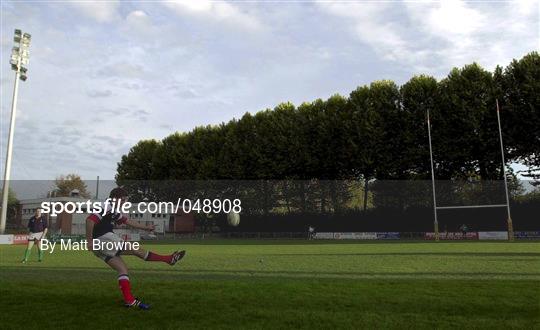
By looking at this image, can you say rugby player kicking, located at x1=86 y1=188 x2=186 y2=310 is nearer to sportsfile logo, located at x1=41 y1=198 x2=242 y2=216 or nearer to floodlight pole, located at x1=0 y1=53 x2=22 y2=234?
sportsfile logo, located at x1=41 y1=198 x2=242 y2=216

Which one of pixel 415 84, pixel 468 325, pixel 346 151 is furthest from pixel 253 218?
pixel 468 325

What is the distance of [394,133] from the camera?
141 feet

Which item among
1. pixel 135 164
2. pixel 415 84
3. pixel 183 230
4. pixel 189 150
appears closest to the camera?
pixel 183 230

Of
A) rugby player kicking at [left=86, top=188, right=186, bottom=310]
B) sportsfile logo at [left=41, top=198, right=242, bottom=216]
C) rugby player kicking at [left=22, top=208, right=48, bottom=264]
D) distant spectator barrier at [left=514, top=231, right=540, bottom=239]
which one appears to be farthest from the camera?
distant spectator barrier at [left=514, top=231, right=540, bottom=239]

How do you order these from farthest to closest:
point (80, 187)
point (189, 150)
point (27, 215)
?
Result: point (189, 150)
point (27, 215)
point (80, 187)

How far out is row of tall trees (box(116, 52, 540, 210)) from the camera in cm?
3944

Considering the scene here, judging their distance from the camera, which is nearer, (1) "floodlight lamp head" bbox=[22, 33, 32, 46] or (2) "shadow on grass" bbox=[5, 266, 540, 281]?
(2) "shadow on grass" bbox=[5, 266, 540, 281]

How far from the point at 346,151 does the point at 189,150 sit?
1921cm

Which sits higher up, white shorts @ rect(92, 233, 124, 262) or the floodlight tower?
the floodlight tower

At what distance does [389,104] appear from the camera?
1690 inches

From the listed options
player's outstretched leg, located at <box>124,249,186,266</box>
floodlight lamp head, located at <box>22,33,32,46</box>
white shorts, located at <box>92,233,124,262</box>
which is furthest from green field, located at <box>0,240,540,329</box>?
floodlight lamp head, located at <box>22,33,32,46</box>

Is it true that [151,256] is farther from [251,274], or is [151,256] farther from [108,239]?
[251,274]

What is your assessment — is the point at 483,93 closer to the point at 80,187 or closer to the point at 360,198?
the point at 360,198

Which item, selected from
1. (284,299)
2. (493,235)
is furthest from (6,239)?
(493,235)
